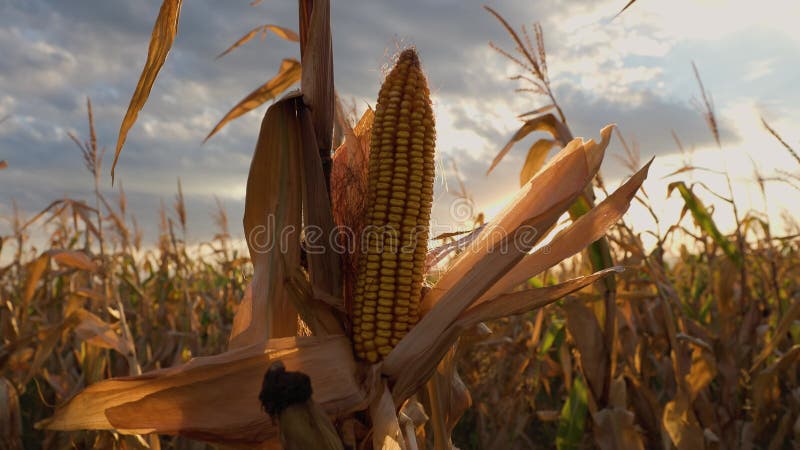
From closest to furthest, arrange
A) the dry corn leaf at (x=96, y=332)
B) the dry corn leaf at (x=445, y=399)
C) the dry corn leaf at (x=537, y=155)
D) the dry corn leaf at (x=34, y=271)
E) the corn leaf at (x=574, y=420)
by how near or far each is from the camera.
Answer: the dry corn leaf at (x=445, y=399) < the dry corn leaf at (x=96, y=332) < the corn leaf at (x=574, y=420) < the dry corn leaf at (x=537, y=155) < the dry corn leaf at (x=34, y=271)

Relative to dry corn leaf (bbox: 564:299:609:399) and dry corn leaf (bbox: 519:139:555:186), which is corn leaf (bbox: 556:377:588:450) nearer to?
dry corn leaf (bbox: 564:299:609:399)

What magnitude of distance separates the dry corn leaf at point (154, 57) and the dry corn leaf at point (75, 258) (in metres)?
2.37

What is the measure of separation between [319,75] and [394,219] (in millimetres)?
567

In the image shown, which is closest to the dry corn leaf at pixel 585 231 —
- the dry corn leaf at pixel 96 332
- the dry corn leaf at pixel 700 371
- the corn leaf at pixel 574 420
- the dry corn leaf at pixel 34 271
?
the corn leaf at pixel 574 420

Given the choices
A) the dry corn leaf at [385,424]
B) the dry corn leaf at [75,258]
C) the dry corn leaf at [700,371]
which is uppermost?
the dry corn leaf at [75,258]

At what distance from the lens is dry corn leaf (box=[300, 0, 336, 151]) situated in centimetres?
229

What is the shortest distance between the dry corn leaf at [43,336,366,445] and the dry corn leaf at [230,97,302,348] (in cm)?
18

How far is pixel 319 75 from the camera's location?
2.29m

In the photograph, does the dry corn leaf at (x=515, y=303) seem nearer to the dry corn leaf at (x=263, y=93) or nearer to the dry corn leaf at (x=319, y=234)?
the dry corn leaf at (x=319, y=234)

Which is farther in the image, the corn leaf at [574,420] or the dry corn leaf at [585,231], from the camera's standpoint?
the corn leaf at [574,420]

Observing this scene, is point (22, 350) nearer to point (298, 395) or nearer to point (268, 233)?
point (268, 233)

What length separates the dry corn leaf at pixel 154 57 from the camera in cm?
234

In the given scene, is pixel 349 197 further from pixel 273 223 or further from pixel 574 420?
pixel 574 420

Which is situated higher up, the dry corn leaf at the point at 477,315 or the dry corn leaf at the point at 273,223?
the dry corn leaf at the point at 273,223
